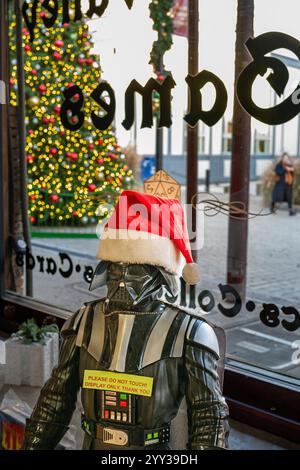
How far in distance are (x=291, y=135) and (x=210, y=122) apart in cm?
42

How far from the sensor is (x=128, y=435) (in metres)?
1.60

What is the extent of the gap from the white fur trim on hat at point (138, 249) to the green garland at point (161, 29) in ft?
5.23

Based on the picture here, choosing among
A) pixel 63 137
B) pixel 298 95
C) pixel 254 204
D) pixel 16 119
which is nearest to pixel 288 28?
pixel 298 95

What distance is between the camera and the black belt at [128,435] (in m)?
1.60

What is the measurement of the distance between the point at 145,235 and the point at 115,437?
21.7 inches

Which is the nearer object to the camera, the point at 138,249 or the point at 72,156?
the point at 138,249

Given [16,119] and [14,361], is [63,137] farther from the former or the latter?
[14,361]

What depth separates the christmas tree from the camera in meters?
3.57

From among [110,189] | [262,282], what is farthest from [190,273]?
[110,189]

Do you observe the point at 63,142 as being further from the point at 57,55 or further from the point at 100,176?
the point at 57,55

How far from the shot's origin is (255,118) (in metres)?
2.68

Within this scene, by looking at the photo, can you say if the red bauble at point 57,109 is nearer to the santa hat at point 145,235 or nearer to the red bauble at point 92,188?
the red bauble at point 92,188

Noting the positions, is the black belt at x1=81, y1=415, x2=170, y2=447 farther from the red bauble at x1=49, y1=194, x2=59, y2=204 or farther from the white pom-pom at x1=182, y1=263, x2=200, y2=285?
the red bauble at x1=49, y1=194, x2=59, y2=204

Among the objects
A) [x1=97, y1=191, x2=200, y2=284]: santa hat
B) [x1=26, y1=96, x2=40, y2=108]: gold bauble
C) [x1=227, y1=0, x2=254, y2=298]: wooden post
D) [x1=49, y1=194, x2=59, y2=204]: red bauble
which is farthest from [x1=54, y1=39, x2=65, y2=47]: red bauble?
[x1=97, y1=191, x2=200, y2=284]: santa hat
